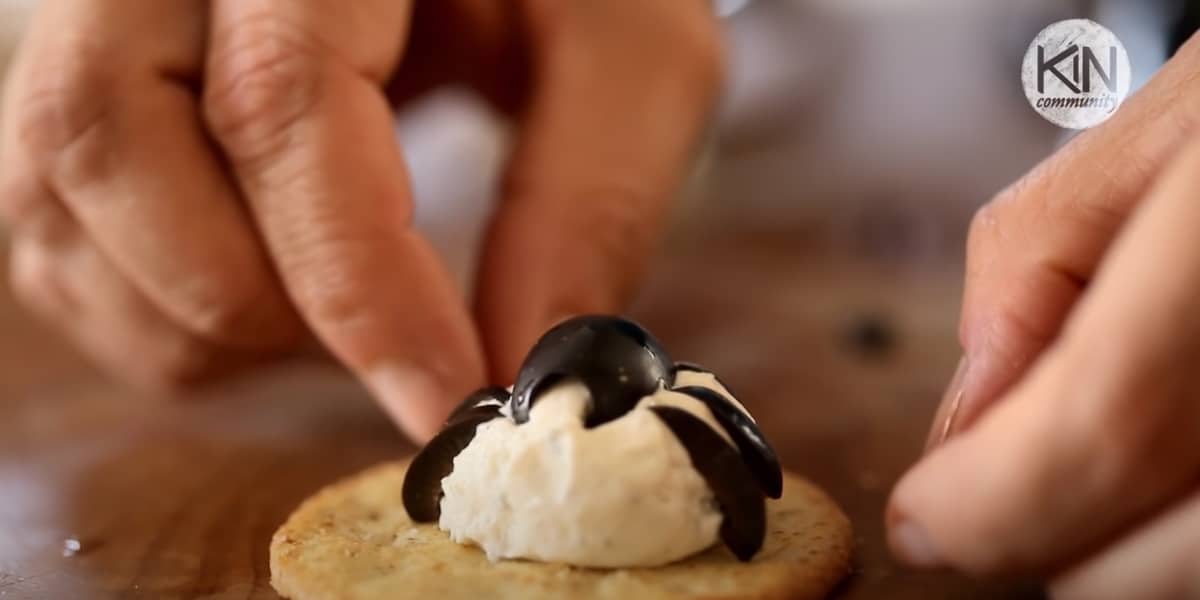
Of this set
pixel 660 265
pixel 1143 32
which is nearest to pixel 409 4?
pixel 1143 32

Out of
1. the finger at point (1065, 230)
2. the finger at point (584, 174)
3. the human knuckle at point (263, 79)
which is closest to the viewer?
the finger at point (1065, 230)

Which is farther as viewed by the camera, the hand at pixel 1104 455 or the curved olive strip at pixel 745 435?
the curved olive strip at pixel 745 435

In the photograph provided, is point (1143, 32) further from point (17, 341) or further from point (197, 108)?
point (17, 341)

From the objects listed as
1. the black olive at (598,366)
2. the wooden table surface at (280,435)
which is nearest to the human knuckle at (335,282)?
the wooden table surface at (280,435)

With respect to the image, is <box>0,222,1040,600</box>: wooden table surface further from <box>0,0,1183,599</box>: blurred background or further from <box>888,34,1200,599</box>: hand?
<box>888,34,1200,599</box>: hand

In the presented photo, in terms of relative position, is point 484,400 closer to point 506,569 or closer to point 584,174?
point 506,569

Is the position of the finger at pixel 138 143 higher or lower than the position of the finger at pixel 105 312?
higher

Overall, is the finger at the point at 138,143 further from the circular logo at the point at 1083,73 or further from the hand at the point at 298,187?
the circular logo at the point at 1083,73
